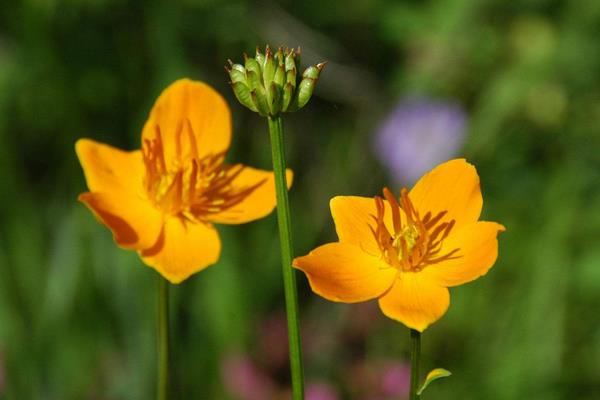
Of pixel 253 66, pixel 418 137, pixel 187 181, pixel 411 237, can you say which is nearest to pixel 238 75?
pixel 253 66

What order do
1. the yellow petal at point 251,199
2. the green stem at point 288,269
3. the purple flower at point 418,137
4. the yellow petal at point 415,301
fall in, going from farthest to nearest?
the purple flower at point 418,137, the yellow petal at point 251,199, the yellow petal at point 415,301, the green stem at point 288,269

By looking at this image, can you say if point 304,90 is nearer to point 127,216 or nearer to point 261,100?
point 261,100

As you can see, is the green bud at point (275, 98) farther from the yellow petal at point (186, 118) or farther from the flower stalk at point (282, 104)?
the yellow petal at point (186, 118)

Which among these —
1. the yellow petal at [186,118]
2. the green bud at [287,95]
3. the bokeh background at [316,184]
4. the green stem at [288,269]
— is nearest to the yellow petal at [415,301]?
the green stem at [288,269]

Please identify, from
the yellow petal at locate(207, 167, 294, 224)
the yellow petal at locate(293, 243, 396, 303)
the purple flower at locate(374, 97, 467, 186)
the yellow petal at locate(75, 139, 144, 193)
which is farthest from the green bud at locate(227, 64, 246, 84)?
the purple flower at locate(374, 97, 467, 186)

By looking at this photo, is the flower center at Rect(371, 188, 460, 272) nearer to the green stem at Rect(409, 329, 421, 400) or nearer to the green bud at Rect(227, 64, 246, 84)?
the green stem at Rect(409, 329, 421, 400)

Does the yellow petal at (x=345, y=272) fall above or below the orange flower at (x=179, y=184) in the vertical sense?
below

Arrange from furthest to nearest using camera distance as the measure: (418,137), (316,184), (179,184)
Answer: (418,137), (316,184), (179,184)
